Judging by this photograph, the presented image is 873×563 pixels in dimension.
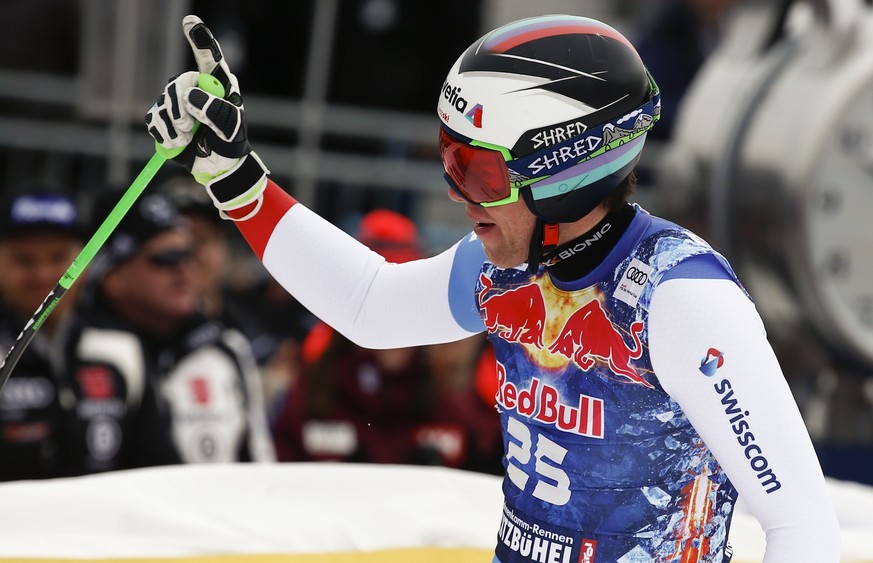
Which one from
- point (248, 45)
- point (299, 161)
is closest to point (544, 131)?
point (299, 161)

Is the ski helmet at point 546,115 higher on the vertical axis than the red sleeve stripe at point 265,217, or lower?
higher

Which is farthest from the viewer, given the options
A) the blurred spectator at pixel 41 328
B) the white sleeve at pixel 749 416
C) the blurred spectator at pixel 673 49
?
the blurred spectator at pixel 673 49

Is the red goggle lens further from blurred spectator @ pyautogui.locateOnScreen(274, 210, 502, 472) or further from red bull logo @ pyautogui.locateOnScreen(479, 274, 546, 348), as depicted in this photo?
blurred spectator @ pyautogui.locateOnScreen(274, 210, 502, 472)

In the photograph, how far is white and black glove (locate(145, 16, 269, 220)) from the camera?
7.11 feet

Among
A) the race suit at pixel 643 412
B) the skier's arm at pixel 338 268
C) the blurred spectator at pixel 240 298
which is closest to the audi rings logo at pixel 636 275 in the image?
the race suit at pixel 643 412

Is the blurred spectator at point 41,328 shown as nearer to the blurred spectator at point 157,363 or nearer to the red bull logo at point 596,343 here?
the blurred spectator at point 157,363

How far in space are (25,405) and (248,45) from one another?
3.98m

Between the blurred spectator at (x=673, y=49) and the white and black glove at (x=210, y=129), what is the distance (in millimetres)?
3673

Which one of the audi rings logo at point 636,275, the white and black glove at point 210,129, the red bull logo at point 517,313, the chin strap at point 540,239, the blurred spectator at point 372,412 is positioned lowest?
the blurred spectator at point 372,412

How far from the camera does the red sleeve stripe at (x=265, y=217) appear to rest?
2361 millimetres

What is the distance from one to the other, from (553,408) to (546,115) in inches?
18.5

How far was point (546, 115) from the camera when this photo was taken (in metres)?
1.98

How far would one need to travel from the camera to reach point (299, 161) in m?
6.38

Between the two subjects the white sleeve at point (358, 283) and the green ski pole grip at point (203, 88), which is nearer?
the green ski pole grip at point (203, 88)
